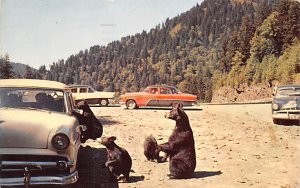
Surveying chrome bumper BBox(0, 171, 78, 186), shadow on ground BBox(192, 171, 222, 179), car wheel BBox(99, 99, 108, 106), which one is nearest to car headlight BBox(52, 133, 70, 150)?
chrome bumper BBox(0, 171, 78, 186)

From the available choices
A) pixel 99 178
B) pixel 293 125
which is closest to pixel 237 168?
pixel 99 178

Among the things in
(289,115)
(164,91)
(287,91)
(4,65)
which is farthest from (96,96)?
(289,115)

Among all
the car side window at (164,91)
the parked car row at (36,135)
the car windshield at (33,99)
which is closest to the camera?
the parked car row at (36,135)

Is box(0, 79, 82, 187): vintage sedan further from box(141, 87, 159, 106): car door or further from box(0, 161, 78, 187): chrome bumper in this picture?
box(141, 87, 159, 106): car door

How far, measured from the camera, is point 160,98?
1827cm

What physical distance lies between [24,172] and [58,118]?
100 cm

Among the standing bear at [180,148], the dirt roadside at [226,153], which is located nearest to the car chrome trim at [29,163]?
the dirt roadside at [226,153]

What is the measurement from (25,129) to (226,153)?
5.01 metres

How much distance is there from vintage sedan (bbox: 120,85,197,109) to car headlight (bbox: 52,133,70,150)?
13.6 meters

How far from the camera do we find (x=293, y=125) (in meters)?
11.8

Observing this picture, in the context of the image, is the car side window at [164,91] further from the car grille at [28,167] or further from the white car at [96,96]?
the car grille at [28,167]

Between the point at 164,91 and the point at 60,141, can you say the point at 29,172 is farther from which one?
the point at 164,91

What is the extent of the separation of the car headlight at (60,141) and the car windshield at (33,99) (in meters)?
1.11

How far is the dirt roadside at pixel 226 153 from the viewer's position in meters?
5.99
